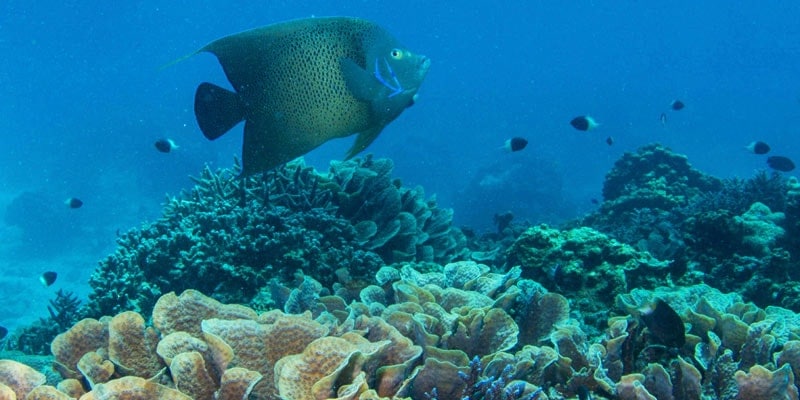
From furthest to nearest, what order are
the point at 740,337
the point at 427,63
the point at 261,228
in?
1. the point at 261,228
2. the point at 427,63
3. the point at 740,337

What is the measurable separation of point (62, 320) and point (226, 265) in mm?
4223

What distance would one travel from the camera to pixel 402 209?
532 centimetres

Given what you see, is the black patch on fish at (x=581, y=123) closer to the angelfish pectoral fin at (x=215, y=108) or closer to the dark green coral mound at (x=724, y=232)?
the dark green coral mound at (x=724, y=232)

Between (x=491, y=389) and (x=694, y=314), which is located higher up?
(x=694, y=314)

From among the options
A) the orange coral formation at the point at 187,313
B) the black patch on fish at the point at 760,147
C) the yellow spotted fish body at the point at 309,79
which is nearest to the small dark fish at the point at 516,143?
the black patch on fish at the point at 760,147

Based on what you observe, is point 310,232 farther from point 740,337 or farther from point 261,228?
point 740,337

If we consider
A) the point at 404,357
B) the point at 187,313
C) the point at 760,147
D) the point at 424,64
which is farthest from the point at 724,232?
the point at 760,147

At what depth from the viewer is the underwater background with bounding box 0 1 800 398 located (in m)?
24.9

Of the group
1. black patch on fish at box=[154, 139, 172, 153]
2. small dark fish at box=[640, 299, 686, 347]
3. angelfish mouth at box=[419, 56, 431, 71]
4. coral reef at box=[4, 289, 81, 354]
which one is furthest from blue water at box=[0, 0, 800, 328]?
small dark fish at box=[640, 299, 686, 347]

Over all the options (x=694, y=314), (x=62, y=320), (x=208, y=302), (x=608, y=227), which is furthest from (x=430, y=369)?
(x=608, y=227)

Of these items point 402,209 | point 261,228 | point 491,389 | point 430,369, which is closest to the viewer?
point 491,389

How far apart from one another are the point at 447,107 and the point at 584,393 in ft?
226

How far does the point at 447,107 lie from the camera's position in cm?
6862

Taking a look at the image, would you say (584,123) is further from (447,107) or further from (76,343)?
(447,107)
